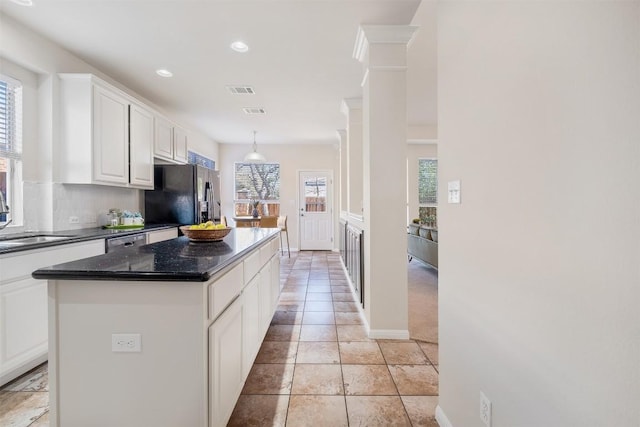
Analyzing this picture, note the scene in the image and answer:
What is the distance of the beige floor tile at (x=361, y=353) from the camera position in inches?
86.7

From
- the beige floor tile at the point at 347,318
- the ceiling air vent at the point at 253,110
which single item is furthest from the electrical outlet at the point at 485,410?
the ceiling air vent at the point at 253,110

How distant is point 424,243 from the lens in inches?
185

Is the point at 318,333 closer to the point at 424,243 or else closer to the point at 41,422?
the point at 41,422

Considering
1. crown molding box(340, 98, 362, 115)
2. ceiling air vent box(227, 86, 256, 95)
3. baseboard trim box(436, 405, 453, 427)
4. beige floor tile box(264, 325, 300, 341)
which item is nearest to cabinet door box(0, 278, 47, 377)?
beige floor tile box(264, 325, 300, 341)

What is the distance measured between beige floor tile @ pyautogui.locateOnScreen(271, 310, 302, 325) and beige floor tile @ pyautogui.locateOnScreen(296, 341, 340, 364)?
0.45m

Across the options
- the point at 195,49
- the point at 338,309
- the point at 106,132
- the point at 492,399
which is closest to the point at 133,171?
the point at 106,132

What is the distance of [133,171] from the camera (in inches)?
139

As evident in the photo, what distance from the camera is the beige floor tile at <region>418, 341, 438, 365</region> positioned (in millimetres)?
2229

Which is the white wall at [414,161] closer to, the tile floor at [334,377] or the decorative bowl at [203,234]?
the tile floor at [334,377]

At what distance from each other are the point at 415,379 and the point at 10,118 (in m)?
3.91

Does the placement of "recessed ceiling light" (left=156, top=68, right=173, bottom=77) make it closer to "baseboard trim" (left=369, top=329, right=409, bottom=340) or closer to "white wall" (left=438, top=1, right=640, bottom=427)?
"white wall" (left=438, top=1, right=640, bottom=427)

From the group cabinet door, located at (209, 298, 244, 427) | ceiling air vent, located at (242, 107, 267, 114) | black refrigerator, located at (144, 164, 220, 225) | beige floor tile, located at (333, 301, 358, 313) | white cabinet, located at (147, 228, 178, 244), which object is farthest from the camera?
ceiling air vent, located at (242, 107, 267, 114)

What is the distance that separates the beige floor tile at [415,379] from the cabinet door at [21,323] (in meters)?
2.47

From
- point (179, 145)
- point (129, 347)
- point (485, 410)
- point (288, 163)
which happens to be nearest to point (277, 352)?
point (129, 347)
